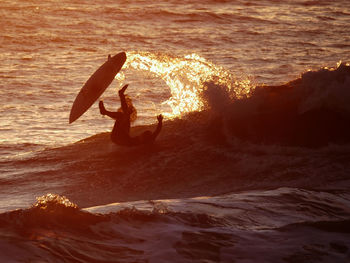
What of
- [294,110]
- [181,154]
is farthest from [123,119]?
[294,110]

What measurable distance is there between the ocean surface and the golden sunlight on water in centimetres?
4

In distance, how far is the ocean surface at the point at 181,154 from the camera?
7.41m

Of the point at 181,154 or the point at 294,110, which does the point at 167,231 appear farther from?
the point at 294,110

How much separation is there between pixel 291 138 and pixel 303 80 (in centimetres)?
186

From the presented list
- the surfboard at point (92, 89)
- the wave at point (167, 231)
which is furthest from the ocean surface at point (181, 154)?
the surfboard at point (92, 89)

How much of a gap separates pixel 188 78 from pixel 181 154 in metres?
2.84

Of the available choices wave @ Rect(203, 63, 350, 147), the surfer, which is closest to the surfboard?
the surfer

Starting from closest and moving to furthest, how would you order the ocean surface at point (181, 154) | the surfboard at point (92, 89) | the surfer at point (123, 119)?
the ocean surface at point (181, 154)
the surfer at point (123, 119)
the surfboard at point (92, 89)

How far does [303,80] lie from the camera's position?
13922mm

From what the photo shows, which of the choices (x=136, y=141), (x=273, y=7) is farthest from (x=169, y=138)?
(x=273, y=7)

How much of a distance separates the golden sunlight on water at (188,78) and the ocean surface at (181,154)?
38 millimetres

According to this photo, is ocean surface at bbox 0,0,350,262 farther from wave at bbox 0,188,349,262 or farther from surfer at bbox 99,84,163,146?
surfer at bbox 99,84,163,146

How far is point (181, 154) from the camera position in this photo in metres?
12.4

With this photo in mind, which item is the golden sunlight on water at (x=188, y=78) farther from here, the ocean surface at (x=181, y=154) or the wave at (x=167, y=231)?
the wave at (x=167, y=231)
